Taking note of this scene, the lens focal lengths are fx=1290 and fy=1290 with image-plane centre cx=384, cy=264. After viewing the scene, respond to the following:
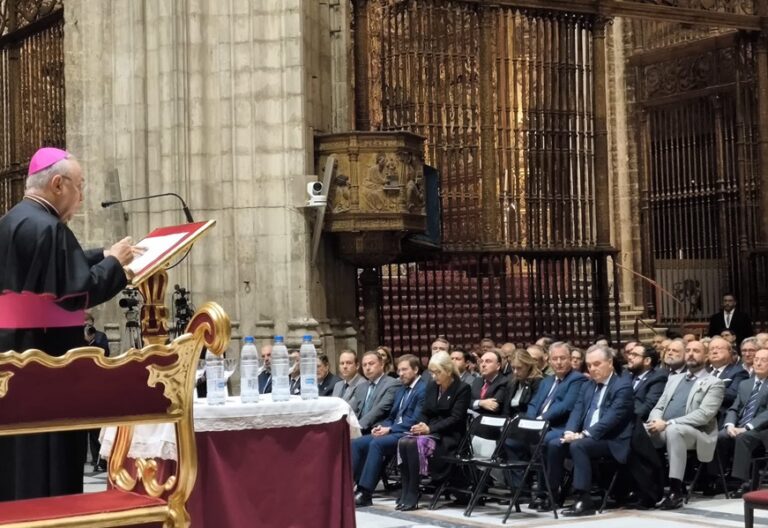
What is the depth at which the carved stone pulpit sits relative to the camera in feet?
47.2

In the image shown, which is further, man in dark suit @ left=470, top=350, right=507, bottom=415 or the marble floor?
man in dark suit @ left=470, top=350, right=507, bottom=415

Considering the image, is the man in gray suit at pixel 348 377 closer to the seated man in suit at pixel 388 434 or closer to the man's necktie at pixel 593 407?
the seated man in suit at pixel 388 434

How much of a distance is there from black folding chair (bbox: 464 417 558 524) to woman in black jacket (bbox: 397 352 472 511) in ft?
1.76

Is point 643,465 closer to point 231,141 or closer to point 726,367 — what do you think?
point 726,367

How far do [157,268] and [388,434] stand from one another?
18.5 feet

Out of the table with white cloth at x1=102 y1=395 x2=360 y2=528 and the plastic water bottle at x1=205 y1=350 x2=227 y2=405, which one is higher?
the plastic water bottle at x1=205 y1=350 x2=227 y2=405

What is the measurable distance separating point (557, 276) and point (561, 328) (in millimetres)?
708

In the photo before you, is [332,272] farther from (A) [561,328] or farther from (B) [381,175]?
(A) [561,328]

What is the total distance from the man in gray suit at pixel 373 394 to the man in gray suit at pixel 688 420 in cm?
224

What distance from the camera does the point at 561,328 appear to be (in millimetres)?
17297

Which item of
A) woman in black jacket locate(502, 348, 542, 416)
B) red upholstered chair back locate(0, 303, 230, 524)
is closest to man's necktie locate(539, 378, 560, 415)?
woman in black jacket locate(502, 348, 542, 416)

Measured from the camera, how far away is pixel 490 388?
1115cm

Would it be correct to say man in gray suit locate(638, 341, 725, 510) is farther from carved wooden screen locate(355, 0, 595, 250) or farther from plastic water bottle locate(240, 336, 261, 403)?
carved wooden screen locate(355, 0, 595, 250)

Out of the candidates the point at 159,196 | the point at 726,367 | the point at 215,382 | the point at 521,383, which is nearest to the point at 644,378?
the point at 726,367
